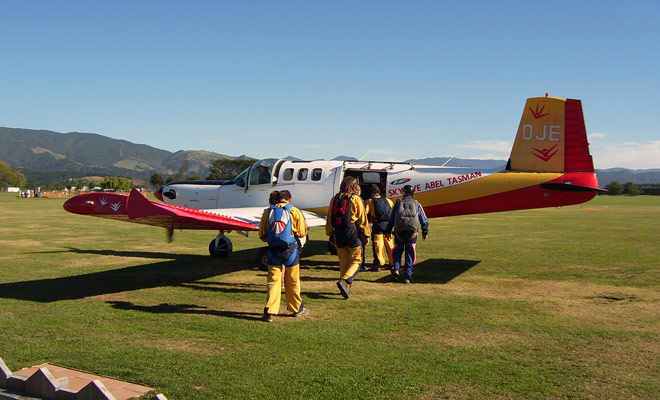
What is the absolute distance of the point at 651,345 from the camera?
6246 mm

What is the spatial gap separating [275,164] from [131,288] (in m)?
5.85

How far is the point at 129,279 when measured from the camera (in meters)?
10.7

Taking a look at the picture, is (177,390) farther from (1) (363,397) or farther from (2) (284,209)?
(2) (284,209)

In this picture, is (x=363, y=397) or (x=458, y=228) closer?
(x=363, y=397)

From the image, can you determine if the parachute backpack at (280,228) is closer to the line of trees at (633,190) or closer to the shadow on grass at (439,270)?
the shadow on grass at (439,270)

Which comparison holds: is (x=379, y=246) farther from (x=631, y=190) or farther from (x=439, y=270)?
(x=631, y=190)

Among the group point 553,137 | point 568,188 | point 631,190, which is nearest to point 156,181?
point 553,137

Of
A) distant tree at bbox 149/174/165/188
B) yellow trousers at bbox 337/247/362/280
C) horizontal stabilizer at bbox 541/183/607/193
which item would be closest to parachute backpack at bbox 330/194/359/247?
yellow trousers at bbox 337/247/362/280

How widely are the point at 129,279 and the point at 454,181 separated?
796cm

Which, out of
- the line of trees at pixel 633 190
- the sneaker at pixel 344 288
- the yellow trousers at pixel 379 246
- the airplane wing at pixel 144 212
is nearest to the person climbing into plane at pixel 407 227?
the yellow trousers at pixel 379 246

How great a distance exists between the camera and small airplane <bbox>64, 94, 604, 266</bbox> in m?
11.8

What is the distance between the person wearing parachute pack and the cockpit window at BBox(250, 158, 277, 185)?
21.3ft

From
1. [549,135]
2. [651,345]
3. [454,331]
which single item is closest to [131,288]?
[454,331]

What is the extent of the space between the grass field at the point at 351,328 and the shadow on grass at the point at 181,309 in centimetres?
5
